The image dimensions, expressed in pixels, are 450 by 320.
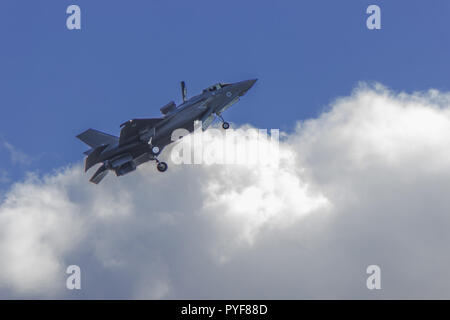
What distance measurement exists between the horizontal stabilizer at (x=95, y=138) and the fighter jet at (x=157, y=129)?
851mm

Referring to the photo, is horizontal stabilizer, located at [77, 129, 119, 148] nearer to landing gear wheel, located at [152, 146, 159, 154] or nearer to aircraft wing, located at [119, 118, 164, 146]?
aircraft wing, located at [119, 118, 164, 146]

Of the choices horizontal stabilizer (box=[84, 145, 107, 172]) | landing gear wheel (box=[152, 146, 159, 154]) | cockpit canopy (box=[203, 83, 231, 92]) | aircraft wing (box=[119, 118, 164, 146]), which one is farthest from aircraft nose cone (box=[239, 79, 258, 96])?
horizontal stabilizer (box=[84, 145, 107, 172])

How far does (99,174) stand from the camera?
5484 centimetres

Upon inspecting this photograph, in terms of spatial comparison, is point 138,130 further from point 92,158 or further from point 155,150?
point 92,158

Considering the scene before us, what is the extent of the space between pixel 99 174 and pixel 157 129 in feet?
22.7

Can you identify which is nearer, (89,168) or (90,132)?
(89,168)

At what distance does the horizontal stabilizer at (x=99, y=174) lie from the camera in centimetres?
5450

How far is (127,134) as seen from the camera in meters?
53.3

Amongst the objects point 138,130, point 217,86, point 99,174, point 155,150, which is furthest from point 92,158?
point 217,86

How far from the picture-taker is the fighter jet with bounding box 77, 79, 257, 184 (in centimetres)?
5362
